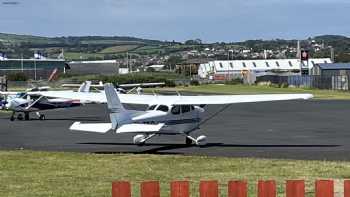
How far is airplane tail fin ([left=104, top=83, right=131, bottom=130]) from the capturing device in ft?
72.5

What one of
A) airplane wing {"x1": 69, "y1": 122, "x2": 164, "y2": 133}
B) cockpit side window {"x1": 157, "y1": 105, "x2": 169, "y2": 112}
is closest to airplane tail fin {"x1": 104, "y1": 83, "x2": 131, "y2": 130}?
airplane wing {"x1": 69, "y1": 122, "x2": 164, "y2": 133}

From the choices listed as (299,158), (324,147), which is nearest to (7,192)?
(299,158)

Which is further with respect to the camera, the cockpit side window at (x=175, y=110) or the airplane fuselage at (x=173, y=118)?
the cockpit side window at (x=175, y=110)

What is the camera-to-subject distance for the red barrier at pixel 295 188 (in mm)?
6191

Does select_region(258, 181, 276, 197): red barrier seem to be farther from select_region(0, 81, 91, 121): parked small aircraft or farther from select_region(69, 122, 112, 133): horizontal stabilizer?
select_region(0, 81, 91, 121): parked small aircraft

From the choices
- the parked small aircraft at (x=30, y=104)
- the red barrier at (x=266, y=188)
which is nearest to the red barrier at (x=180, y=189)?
the red barrier at (x=266, y=188)

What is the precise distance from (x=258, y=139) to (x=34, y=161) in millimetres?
10747

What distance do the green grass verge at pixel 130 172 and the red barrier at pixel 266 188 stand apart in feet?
16.6

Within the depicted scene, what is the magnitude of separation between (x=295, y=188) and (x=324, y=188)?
0.24m

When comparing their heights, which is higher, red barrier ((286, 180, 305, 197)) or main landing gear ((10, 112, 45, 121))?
red barrier ((286, 180, 305, 197))

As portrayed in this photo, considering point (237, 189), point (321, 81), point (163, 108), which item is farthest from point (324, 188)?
point (321, 81)

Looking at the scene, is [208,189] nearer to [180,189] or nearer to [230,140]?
[180,189]

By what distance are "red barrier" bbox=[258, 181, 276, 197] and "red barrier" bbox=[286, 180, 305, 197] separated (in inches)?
5.2

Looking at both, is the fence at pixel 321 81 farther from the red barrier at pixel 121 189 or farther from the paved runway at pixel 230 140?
the red barrier at pixel 121 189
